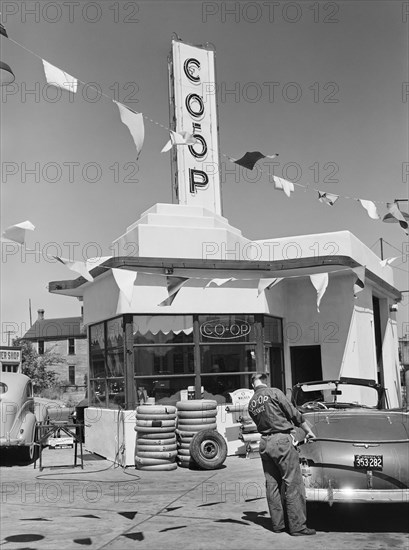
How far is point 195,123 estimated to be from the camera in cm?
1756

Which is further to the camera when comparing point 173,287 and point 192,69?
point 192,69

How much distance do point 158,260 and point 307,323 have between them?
4.55 meters

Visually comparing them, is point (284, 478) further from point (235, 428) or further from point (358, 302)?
point (358, 302)

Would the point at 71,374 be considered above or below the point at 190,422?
above

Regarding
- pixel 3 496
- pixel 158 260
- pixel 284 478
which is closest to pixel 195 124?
pixel 158 260

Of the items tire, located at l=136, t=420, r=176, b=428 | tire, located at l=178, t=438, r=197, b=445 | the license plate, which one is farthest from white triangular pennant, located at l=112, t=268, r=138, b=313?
the license plate

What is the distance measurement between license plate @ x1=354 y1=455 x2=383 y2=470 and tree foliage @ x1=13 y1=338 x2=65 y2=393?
2040 inches

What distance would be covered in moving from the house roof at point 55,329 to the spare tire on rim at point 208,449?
51.0m

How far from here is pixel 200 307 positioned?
1412 cm

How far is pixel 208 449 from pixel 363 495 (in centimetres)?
590

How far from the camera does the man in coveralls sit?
6961mm

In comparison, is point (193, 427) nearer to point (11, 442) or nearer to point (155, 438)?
point (155, 438)

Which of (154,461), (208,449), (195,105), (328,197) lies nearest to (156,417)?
(154,461)

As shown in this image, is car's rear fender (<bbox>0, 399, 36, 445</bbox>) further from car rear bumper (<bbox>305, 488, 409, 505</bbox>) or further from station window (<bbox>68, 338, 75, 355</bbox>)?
station window (<bbox>68, 338, 75, 355</bbox>)
